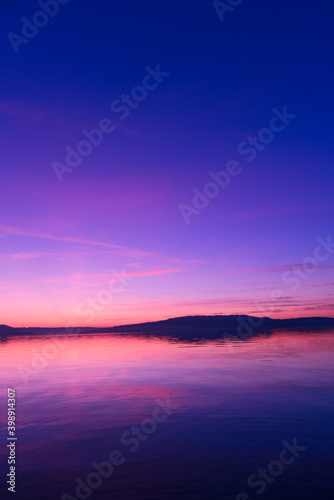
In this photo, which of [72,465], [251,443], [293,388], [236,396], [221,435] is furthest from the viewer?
[293,388]

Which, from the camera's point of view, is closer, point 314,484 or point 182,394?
point 314,484

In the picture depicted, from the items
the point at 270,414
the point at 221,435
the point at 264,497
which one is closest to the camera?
the point at 264,497

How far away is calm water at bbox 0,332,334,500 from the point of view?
886cm

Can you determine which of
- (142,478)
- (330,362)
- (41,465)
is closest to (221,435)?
(142,478)

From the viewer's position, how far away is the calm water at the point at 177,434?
29.1ft

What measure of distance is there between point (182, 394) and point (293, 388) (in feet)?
19.4

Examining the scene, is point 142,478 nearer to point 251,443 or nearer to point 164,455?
point 164,455

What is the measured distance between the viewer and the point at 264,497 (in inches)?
328

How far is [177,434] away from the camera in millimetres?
12609

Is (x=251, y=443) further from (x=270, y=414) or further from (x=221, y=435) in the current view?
(x=270, y=414)

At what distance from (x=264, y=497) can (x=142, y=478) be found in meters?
3.01

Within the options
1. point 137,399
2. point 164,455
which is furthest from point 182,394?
point 164,455

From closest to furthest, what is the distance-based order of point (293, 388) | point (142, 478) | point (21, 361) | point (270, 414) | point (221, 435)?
point (142, 478), point (221, 435), point (270, 414), point (293, 388), point (21, 361)

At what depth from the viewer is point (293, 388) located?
63.5 ft
